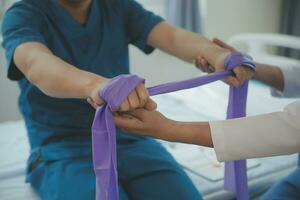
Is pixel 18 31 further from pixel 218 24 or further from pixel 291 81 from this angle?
pixel 218 24

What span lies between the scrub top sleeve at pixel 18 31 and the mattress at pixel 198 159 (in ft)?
1.36

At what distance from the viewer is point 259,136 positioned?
34.9 inches

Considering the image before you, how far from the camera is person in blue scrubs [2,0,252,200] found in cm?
111

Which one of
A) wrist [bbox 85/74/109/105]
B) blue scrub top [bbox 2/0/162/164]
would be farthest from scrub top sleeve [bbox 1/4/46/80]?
Result: wrist [bbox 85/74/109/105]

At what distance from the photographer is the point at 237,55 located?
44.5 inches

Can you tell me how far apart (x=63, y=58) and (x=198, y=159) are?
25.1 inches

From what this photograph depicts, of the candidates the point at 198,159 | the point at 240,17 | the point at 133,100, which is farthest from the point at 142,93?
the point at 240,17

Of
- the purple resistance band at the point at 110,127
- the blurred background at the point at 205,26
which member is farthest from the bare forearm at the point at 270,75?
the blurred background at the point at 205,26

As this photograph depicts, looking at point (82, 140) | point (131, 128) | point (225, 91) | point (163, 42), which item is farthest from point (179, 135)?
point (225, 91)

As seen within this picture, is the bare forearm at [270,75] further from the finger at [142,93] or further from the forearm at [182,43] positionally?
the finger at [142,93]

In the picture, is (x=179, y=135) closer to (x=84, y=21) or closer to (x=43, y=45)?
(x=43, y=45)

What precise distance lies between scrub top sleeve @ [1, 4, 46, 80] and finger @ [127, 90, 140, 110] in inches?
16.4

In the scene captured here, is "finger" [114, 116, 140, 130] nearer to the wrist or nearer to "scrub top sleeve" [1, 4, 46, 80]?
the wrist

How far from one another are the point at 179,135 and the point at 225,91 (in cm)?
132
